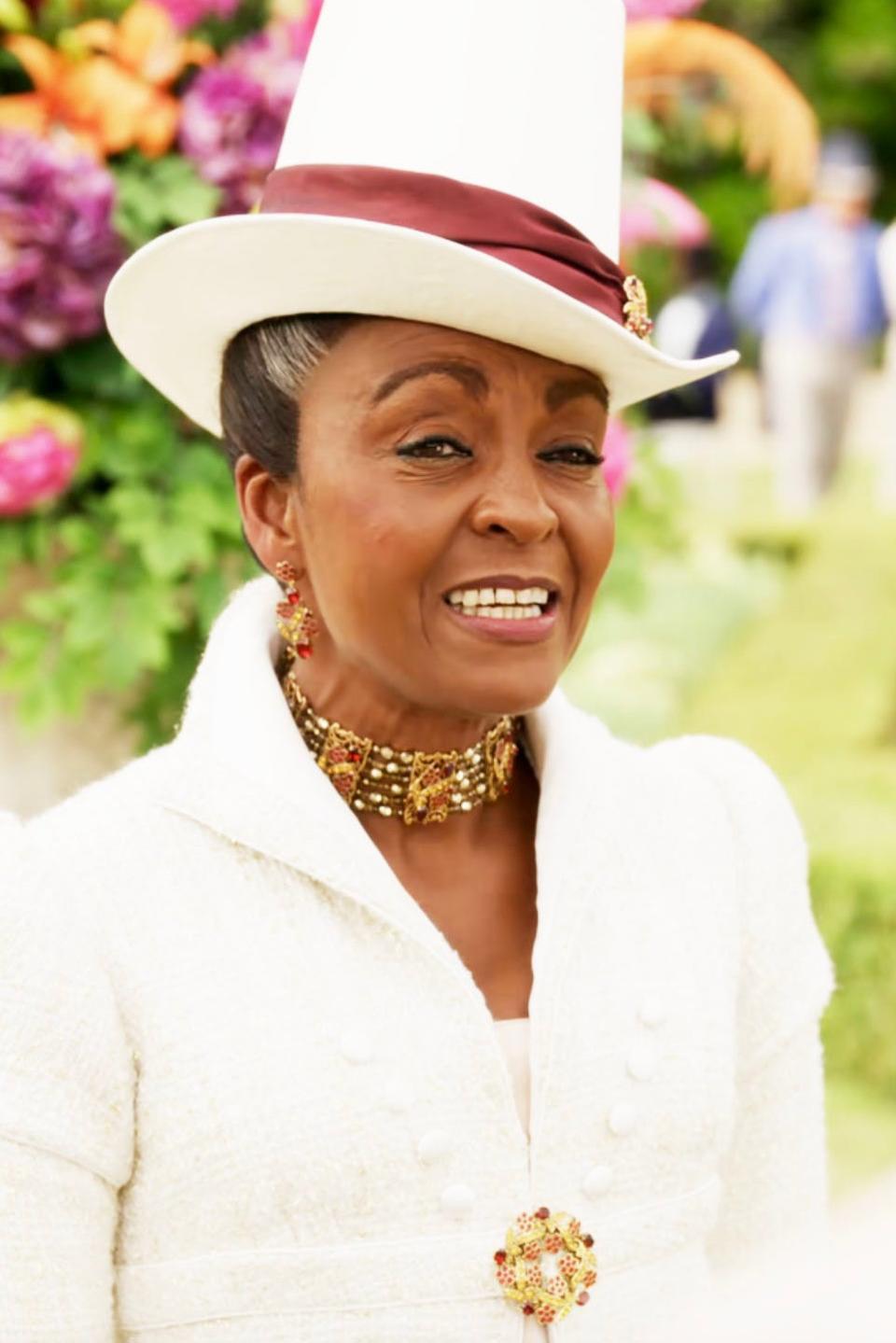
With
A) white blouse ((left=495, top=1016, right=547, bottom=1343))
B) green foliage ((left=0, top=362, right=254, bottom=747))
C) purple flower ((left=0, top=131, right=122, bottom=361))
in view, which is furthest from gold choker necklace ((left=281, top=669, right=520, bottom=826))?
purple flower ((left=0, top=131, right=122, bottom=361))

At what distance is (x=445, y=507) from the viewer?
5.46 feet

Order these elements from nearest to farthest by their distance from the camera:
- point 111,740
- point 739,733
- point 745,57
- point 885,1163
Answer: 1. point 111,740
2. point 745,57
3. point 885,1163
4. point 739,733

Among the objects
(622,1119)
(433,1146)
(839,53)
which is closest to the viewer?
(433,1146)

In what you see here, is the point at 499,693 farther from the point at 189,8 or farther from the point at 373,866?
the point at 189,8

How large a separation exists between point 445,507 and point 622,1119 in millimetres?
636

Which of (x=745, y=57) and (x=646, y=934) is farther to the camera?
(x=745, y=57)

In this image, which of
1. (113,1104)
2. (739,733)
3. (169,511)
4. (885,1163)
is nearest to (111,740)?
(169,511)

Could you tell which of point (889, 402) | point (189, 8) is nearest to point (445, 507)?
point (189, 8)

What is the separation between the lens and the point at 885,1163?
430cm

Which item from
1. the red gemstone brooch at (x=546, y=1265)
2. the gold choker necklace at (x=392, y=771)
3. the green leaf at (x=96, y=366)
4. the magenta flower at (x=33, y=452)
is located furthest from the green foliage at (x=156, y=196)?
the red gemstone brooch at (x=546, y=1265)

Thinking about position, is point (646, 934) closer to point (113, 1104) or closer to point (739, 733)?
point (113, 1104)

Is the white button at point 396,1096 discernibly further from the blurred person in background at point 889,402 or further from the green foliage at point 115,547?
the blurred person in background at point 889,402

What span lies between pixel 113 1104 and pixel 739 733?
16.7 ft

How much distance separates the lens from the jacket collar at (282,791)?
5.62 ft
